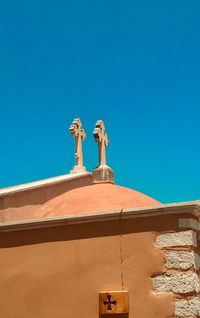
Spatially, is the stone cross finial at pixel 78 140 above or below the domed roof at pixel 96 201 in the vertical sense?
above

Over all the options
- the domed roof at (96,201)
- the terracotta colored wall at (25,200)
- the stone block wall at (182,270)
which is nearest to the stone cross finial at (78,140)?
the terracotta colored wall at (25,200)

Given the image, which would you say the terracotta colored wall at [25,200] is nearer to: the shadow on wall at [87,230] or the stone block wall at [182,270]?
the shadow on wall at [87,230]

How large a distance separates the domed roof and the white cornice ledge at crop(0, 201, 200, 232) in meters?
2.54

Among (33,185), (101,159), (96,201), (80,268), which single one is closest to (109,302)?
(80,268)

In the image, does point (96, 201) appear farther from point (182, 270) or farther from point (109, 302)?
point (182, 270)

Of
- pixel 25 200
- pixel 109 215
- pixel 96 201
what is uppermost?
pixel 25 200

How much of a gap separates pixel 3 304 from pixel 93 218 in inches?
79.5

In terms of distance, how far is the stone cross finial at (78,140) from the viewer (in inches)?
650

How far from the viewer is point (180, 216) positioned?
23.2 feet

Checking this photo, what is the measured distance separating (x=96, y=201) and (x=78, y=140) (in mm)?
6319

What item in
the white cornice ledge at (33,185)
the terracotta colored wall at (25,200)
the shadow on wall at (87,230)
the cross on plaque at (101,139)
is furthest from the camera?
the cross on plaque at (101,139)

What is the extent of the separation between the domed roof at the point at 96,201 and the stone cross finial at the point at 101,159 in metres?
0.69

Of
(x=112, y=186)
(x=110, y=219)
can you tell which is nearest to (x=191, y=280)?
(x=110, y=219)

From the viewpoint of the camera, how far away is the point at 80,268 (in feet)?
24.5
